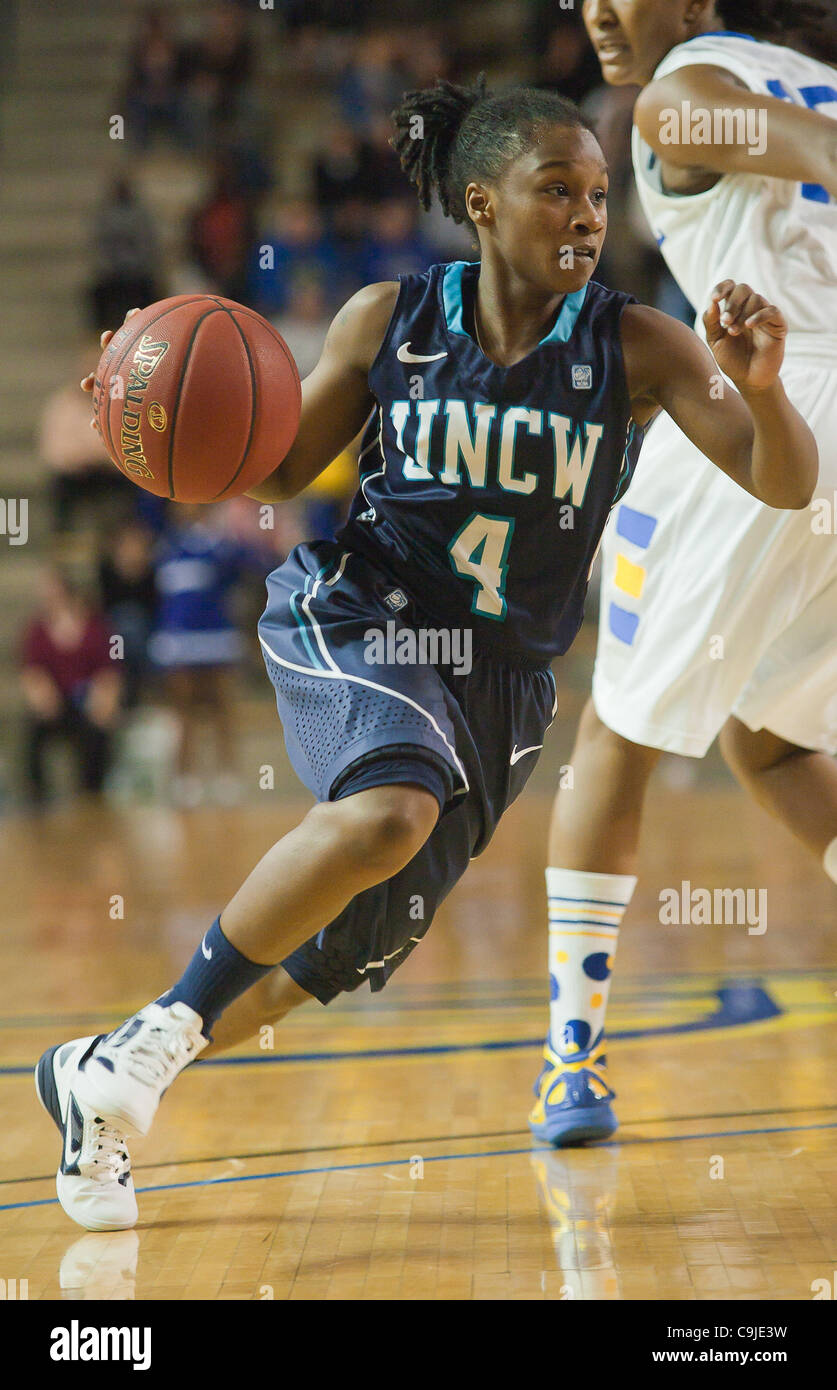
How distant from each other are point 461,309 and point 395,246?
8.56m

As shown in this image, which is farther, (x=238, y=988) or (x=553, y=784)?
(x=553, y=784)

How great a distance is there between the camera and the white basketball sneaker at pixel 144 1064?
229 centimetres

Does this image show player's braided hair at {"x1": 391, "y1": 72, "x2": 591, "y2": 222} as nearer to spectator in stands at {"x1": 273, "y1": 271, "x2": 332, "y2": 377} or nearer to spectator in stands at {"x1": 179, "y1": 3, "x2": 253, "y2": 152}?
spectator in stands at {"x1": 273, "y1": 271, "x2": 332, "y2": 377}

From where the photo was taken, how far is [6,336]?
12.2 metres

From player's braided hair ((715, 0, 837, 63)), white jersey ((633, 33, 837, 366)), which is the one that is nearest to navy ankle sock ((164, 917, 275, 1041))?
white jersey ((633, 33, 837, 366))

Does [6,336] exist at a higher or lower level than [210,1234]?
higher

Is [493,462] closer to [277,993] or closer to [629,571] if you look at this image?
[629,571]

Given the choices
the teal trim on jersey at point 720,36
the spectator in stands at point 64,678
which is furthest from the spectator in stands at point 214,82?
the teal trim on jersey at point 720,36

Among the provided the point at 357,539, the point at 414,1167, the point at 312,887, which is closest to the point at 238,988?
the point at 312,887

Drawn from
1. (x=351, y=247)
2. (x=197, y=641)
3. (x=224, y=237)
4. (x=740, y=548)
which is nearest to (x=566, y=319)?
(x=740, y=548)

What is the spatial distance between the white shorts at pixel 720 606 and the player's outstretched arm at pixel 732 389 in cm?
34

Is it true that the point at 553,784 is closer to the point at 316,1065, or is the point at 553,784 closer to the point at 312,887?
the point at 316,1065

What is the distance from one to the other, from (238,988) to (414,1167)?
544 millimetres

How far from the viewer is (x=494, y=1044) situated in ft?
11.7
